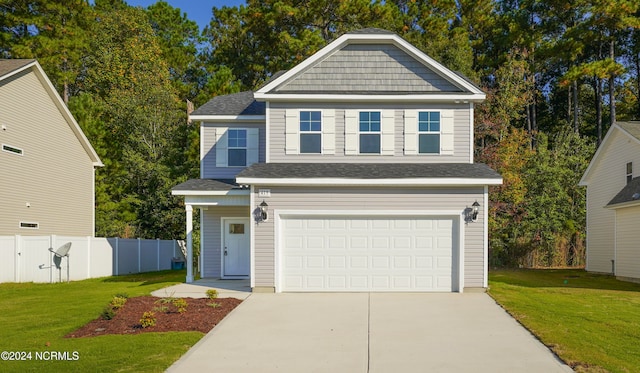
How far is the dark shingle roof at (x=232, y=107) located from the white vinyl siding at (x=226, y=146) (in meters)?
0.57

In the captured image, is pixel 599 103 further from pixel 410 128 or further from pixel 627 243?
pixel 410 128

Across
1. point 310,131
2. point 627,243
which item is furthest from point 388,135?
point 627,243

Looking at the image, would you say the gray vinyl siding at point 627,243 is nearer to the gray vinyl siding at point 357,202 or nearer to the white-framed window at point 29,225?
the gray vinyl siding at point 357,202

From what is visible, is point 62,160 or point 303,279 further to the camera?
point 62,160

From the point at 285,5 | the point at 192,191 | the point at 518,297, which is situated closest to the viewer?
the point at 518,297

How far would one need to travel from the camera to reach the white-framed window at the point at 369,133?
55.3 ft

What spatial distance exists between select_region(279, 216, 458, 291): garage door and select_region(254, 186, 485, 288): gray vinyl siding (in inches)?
13.7

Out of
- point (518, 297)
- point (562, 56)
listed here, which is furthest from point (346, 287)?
point (562, 56)

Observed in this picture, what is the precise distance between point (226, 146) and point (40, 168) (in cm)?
848

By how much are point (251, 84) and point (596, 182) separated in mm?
23829

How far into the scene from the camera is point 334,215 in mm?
15297

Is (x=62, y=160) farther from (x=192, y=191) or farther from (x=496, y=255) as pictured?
(x=496, y=255)

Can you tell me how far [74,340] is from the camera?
983cm

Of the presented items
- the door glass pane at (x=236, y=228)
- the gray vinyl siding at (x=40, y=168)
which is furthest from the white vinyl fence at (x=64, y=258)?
the door glass pane at (x=236, y=228)
